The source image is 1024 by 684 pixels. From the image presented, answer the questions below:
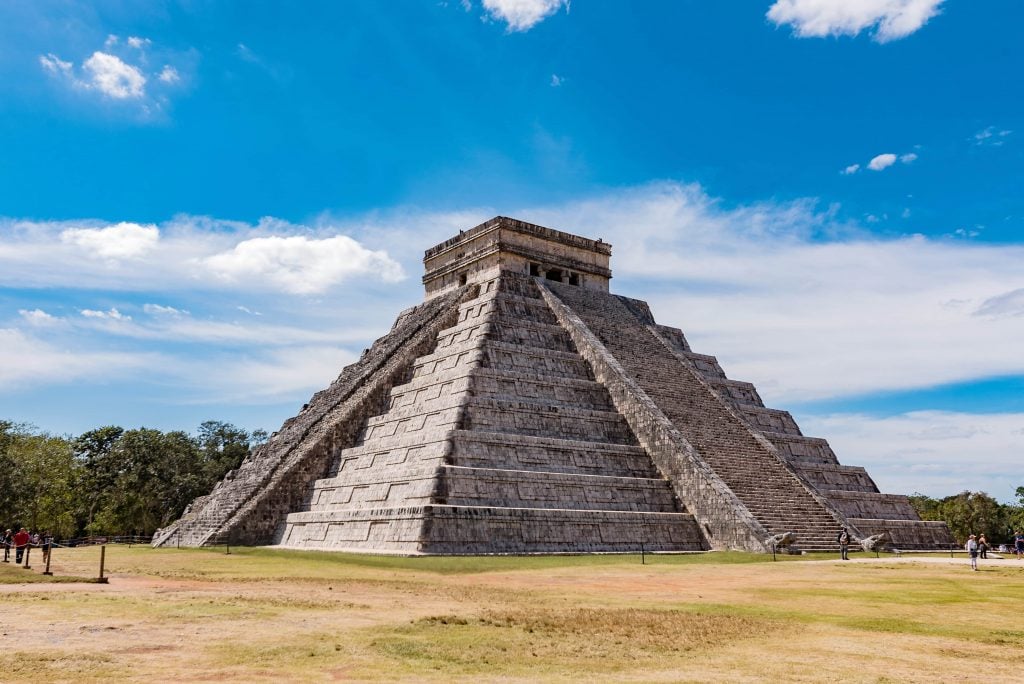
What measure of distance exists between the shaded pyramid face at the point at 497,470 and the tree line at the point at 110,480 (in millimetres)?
26232

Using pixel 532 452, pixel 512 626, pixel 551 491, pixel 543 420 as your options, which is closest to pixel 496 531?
pixel 551 491

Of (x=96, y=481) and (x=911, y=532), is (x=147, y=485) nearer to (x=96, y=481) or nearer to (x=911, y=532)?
(x=96, y=481)

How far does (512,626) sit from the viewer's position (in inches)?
436

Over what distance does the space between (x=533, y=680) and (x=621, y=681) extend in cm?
81

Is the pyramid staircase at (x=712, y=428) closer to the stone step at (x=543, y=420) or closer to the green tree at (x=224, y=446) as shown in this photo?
the stone step at (x=543, y=420)

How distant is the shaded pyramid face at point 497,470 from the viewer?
24.8m

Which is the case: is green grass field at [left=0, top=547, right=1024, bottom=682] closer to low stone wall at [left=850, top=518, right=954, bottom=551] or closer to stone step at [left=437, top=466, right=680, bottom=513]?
stone step at [left=437, top=466, right=680, bottom=513]

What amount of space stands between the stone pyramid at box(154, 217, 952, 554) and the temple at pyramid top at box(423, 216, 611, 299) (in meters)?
0.13

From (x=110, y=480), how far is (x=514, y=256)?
31620mm

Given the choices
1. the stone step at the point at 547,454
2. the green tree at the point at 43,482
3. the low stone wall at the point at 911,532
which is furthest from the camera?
the green tree at the point at 43,482

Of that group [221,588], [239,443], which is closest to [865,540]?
[221,588]

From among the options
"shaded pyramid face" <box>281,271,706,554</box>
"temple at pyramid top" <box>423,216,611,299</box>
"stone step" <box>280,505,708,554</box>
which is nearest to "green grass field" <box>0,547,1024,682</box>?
"stone step" <box>280,505,708,554</box>

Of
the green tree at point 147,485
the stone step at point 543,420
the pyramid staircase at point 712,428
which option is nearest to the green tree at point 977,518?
the pyramid staircase at point 712,428

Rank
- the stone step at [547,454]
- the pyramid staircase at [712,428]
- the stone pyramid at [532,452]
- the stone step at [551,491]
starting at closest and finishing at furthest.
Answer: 1. the stone step at [551,491]
2. the stone pyramid at [532,452]
3. the stone step at [547,454]
4. the pyramid staircase at [712,428]
